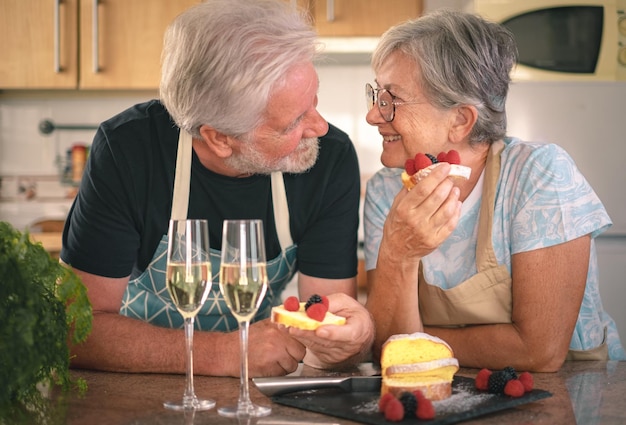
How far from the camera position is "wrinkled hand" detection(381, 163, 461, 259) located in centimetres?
177

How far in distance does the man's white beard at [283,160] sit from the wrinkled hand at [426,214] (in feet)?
0.75

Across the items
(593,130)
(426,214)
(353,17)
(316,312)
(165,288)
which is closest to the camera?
(316,312)

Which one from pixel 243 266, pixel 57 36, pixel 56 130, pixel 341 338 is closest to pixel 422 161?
pixel 341 338

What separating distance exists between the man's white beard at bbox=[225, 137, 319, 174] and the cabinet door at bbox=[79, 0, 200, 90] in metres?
2.28

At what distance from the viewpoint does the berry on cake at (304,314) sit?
1450mm

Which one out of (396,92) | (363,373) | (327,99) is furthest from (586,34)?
(363,373)

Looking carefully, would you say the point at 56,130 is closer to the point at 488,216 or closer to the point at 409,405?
the point at 488,216

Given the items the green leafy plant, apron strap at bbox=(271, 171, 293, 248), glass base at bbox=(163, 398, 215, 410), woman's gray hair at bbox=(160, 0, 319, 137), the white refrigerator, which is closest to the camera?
the green leafy plant

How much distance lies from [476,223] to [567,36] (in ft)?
5.73

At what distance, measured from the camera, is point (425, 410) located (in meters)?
1.24

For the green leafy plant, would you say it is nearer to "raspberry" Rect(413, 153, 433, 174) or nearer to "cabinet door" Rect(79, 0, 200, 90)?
"raspberry" Rect(413, 153, 433, 174)

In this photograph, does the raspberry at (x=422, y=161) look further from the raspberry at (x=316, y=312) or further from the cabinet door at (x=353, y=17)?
the cabinet door at (x=353, y=17)

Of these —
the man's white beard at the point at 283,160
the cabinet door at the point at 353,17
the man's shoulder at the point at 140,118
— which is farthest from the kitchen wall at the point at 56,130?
the man's white beard at the point at 283,160

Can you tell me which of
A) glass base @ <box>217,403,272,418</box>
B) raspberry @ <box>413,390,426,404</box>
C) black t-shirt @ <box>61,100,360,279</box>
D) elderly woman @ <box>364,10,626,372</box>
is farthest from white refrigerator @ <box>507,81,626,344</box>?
glass base @ <box>217,403,272,418</box>
